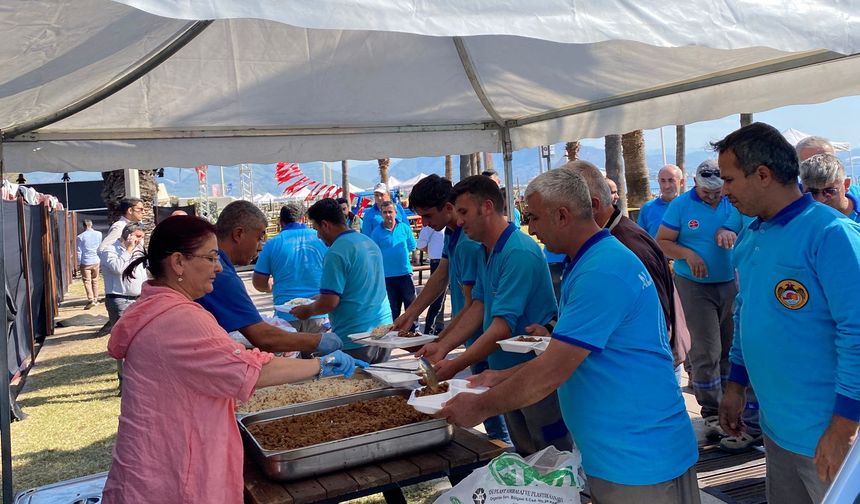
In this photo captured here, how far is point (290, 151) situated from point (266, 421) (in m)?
2.46

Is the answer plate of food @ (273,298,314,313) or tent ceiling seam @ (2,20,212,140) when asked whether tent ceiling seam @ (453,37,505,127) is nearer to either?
tent ceiling seam @ (2,20,212,140)

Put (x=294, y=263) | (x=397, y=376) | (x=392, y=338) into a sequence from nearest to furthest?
(x=397, y=376) → (x=392, y=338) → (x=294, y=263)

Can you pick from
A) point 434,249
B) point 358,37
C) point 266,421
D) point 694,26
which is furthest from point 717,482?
point 434,249

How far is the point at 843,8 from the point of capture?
201cm

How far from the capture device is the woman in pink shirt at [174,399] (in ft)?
6.91

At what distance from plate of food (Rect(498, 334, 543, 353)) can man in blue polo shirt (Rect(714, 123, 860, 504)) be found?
772 mm

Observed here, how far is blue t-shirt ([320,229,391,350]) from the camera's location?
459 centimetres

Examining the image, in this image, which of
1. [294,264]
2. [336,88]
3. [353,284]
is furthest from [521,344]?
[294,264]

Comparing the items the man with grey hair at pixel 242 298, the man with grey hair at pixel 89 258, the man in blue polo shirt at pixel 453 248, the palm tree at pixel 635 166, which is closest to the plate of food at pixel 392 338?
the man in blue polo shirt at pixel 453 248

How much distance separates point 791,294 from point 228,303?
7.31ft

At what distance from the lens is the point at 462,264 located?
3971 millimetres

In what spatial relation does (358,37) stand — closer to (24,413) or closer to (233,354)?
(233,354)

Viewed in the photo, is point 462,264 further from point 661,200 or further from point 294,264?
point 661,200

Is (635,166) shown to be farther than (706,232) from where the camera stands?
Yes
